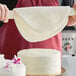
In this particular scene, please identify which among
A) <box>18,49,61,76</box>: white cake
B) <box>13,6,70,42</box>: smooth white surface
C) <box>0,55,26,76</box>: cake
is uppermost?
<box>13,6,70,42</box>: smooth white surface

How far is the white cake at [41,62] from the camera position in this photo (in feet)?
2.04

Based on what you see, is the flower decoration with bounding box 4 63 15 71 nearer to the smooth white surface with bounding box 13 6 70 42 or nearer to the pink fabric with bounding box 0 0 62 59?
the smooth white surface with bounding box 13 6 70 42

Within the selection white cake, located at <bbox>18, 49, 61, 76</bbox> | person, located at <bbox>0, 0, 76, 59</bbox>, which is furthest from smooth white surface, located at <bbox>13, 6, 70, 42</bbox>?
person, located at <bbox>0, 0, 76, 59</bbox>

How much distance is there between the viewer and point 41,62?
0.63 m

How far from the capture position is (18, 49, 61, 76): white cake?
2.04ft

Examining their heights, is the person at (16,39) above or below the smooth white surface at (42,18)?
below

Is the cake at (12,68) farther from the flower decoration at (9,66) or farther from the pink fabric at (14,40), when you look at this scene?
the pink fabric at (14,40)

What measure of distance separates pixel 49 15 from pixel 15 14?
87 millimetres

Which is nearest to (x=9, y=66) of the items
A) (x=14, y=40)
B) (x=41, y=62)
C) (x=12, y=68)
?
(x=12, y=68)

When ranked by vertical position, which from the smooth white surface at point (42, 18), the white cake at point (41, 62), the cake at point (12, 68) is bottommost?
the white cake at point (41, 62)

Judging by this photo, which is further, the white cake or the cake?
the white cake

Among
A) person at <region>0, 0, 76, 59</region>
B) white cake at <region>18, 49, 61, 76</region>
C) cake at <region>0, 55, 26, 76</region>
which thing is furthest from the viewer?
person at <region>0, 0, 76, 59</region>

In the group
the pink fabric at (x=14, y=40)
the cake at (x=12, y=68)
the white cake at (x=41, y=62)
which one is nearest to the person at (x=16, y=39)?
the pink fabric at (x=14, y=40)

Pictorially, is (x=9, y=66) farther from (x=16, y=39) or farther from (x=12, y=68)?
(x=16, y=39)
